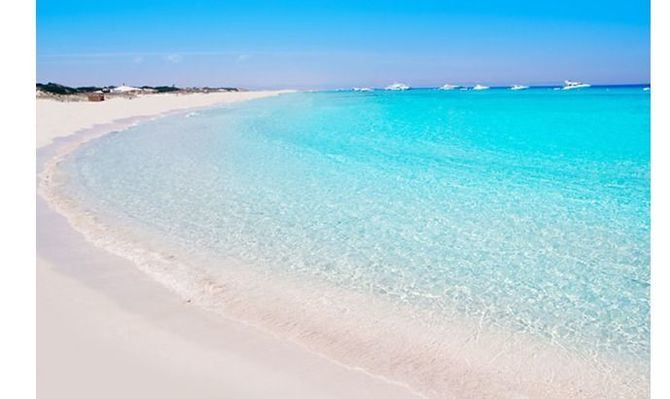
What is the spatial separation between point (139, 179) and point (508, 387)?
1028cm

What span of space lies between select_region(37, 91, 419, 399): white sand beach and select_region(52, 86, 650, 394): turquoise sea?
122 cm

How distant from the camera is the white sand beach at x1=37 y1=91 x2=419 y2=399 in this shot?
3.83 m

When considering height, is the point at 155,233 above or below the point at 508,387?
above

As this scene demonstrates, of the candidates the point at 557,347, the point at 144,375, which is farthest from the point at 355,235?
the point at 144,375

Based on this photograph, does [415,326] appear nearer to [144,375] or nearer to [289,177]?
[144,375]

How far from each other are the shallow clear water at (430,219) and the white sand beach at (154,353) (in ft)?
5.01

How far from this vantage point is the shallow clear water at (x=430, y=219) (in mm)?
5684
